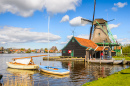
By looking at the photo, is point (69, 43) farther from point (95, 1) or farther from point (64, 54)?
point (95, 1)

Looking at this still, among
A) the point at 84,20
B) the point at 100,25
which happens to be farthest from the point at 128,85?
the point at 84,20

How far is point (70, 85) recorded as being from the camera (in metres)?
16.2

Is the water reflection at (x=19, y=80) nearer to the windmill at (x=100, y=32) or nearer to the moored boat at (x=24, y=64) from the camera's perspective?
the moored boat at (x=24, y=64)

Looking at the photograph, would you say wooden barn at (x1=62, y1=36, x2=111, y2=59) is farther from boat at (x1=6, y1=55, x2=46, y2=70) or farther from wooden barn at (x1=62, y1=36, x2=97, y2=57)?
boat at (x1=6, y1=55, x2=46, y2=70)

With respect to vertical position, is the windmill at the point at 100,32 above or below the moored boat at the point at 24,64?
above

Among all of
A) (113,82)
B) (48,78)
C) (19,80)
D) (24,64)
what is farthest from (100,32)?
(113,82)

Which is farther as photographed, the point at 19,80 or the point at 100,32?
the point at 100,32

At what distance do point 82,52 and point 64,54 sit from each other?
29.0 feet

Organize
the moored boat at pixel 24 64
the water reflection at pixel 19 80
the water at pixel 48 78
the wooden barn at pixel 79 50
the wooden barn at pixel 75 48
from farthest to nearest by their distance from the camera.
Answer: the wooden barn at pixel 75 48 < the wooden barn at pixel 79 50 < the moored boat at pixel 24 64 < the water at pixel 48 78 < the water reflection at pixel 19 80

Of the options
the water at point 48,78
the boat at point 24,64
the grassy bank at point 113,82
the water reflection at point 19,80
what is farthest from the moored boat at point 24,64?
the grassy bank at point 113,82

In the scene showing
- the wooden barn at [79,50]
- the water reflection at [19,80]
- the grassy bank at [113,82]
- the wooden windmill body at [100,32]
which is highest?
the wooden windmill body at [100,32]

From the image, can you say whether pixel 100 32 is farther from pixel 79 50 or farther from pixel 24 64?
pixel 24 64

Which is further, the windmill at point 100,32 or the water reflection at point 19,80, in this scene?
the windmill at point 100,32

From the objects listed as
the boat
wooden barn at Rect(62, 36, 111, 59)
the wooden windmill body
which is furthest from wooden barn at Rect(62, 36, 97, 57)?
the boat
